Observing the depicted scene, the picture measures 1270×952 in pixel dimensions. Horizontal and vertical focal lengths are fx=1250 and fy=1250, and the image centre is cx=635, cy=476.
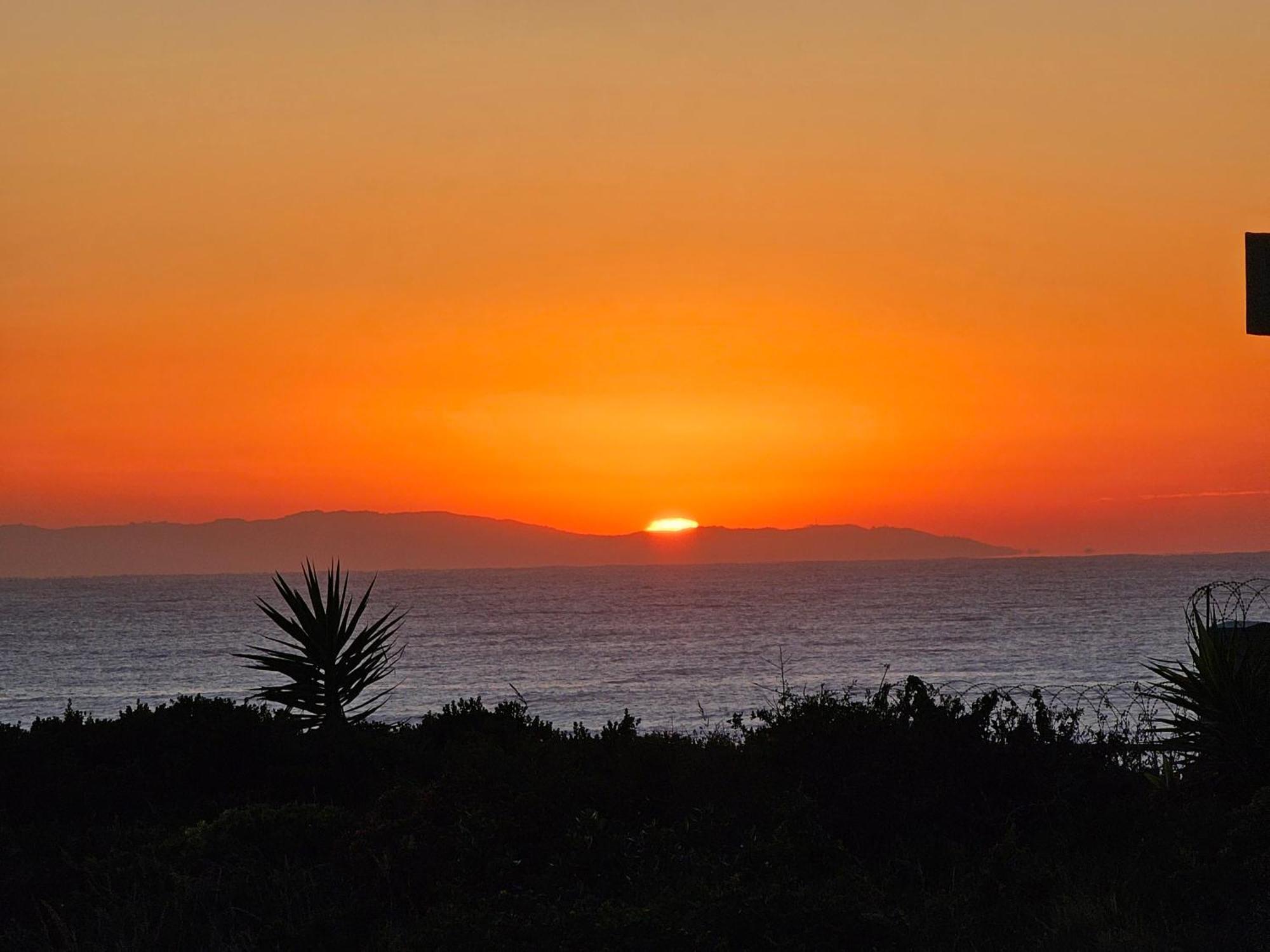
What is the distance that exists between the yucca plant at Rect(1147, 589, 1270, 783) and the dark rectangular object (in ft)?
19.6

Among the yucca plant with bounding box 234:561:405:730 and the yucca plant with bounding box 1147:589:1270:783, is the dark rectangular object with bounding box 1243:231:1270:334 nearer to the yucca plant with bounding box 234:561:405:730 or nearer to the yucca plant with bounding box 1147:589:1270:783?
the yucca plant with bounding box 1147:589:1270:783

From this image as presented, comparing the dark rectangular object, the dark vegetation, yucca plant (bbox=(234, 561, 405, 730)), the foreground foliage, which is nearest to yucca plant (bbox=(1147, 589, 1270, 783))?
the dark vegetation

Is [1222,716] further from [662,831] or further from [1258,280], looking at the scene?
[1258,280]

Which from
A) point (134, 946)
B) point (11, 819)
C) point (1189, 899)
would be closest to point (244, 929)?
point (134, 946)

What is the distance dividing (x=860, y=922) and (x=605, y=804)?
3.05 m

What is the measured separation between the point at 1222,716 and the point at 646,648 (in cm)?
7439

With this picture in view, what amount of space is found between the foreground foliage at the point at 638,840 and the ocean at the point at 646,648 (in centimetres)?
758

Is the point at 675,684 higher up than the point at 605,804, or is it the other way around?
the point at 605,804

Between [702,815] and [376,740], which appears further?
[376,740]

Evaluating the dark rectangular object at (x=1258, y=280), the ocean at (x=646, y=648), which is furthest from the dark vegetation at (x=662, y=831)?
the ocean at (x=646, y=648)

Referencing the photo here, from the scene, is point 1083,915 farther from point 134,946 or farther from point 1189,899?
point 134,946

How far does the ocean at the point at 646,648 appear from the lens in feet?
190

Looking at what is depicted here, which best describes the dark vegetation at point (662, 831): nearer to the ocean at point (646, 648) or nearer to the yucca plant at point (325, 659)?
the yucca plant at point (325, 659)

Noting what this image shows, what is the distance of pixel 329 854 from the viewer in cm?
955
